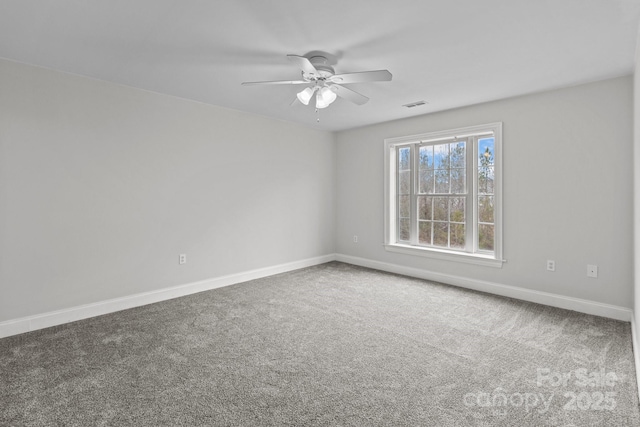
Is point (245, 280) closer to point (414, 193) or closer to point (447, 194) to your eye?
point (414, 193)

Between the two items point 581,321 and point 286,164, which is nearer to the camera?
point 581,321

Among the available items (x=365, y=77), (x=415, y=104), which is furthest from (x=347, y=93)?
(x=415, y=104)

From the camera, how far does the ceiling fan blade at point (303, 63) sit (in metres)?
2.29

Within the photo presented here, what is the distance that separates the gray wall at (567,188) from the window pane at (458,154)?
0.98ft

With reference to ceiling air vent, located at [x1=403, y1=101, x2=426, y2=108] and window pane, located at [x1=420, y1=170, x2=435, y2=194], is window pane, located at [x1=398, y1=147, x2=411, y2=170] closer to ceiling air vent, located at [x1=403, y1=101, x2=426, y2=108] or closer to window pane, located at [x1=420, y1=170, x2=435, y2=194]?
window pane, located at [x1=420, y1=170, x2=435, y2=194]

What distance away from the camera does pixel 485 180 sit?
4324mm

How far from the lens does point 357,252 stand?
573cm

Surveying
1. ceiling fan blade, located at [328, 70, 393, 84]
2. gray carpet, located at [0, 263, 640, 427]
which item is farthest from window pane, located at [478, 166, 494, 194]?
ceiling fan blade, located at [328, 70, 393, 84]

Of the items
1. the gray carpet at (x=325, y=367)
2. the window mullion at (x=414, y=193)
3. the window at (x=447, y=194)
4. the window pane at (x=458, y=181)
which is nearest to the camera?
the gray carpet at (x=325, y=367)

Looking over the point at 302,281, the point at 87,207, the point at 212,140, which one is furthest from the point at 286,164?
the point at 87,207

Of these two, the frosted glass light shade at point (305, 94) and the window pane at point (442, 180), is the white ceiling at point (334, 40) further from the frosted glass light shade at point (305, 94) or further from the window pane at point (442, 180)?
the window pane at point (442, 180)

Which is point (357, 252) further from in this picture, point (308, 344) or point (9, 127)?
point (9, 127)

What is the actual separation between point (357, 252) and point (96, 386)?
Result: 4173 mm

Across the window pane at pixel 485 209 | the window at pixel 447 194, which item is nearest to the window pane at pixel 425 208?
the window at pixel 447 194
